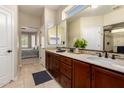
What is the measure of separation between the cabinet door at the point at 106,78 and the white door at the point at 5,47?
7.19ft

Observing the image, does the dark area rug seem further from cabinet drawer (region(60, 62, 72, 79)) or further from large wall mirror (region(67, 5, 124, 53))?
large wall mirror (region(67, 5, 124, 53))

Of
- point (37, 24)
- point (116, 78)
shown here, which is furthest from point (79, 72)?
point (37, 24)

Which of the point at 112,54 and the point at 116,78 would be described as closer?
the point at 116,78

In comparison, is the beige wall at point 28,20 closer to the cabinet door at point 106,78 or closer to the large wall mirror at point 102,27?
the large wall mirror at point 102,27

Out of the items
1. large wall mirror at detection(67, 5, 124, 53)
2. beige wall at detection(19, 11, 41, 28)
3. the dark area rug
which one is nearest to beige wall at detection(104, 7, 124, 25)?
large wall mirror at detection(67, 5, 124, 53)

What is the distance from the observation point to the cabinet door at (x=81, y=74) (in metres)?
1.62

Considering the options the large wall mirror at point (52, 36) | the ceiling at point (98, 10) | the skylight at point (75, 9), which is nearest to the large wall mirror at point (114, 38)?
the ceiling at point (98, 10)

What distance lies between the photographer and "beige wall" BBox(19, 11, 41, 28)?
5.55m

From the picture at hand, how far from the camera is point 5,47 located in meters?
2.82

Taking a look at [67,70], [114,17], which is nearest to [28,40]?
[67,70]

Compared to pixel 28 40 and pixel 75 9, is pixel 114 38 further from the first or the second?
pixel 28 40
